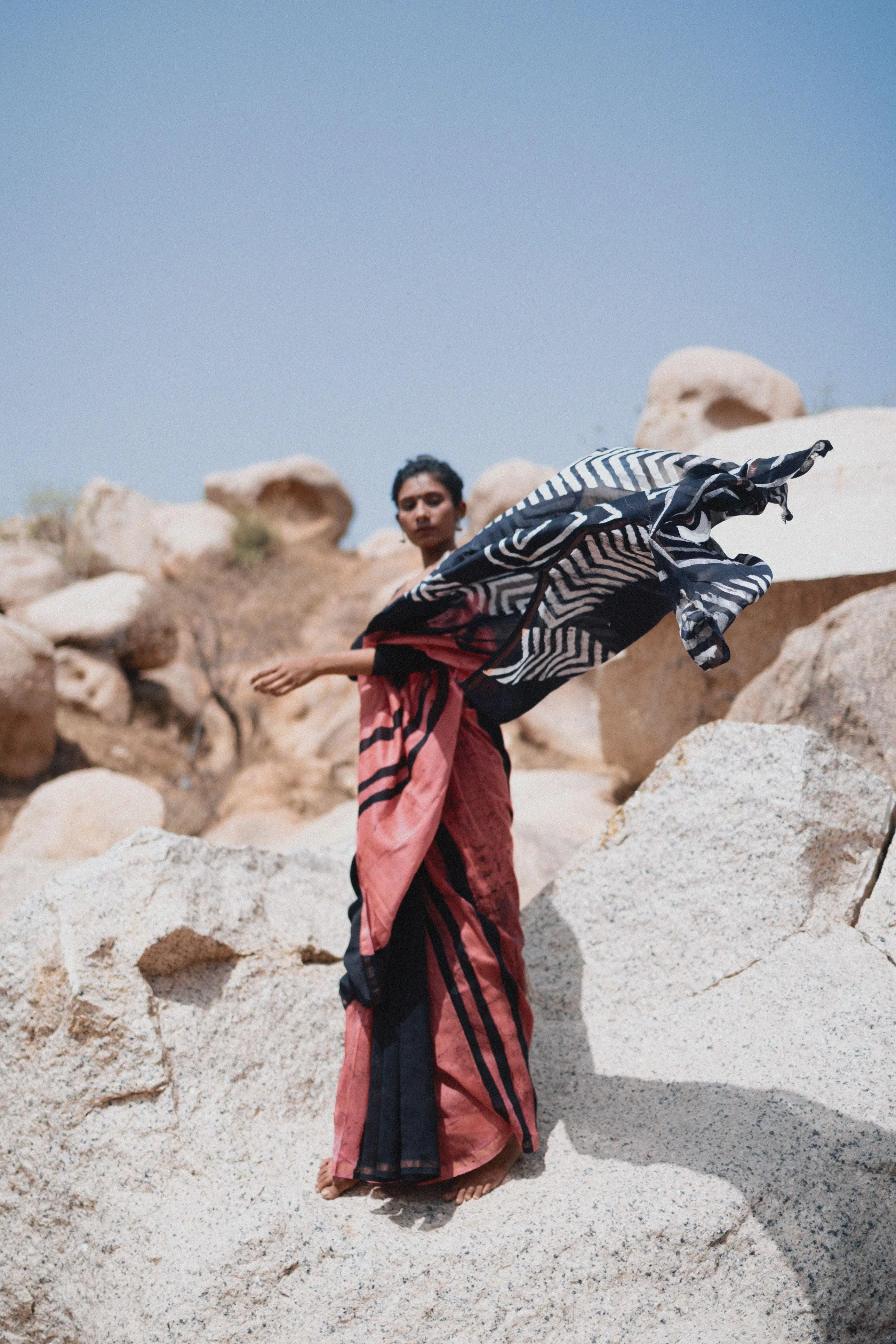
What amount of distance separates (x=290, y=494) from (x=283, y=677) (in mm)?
16990

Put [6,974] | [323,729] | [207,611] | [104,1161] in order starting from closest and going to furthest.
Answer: [104,1161] < [6,974] < [323,729] < [207,611]

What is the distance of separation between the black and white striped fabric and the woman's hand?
0.22 meters

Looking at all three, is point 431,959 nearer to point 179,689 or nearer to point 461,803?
point 461,803

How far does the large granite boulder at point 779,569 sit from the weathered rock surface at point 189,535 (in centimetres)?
1157

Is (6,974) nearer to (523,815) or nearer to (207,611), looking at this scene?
(523,815)

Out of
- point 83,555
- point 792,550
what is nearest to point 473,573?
point 792,550

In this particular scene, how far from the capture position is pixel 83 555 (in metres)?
15.5

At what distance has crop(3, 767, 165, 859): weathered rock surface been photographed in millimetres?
6793

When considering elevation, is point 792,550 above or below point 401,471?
below

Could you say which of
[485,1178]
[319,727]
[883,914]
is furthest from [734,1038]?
[319,727]

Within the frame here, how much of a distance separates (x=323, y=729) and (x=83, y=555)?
6.21 metres

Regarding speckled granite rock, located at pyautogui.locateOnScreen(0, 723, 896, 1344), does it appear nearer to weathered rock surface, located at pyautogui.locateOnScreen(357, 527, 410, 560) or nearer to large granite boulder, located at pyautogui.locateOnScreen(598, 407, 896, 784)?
large granite boulder, located at pyautogui.locateOnScreen(598, 407, 896, 784)

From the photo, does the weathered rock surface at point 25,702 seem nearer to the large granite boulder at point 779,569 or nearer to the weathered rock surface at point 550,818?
the weathered rock surface at point 550,818

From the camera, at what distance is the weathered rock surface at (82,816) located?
6.79 m
